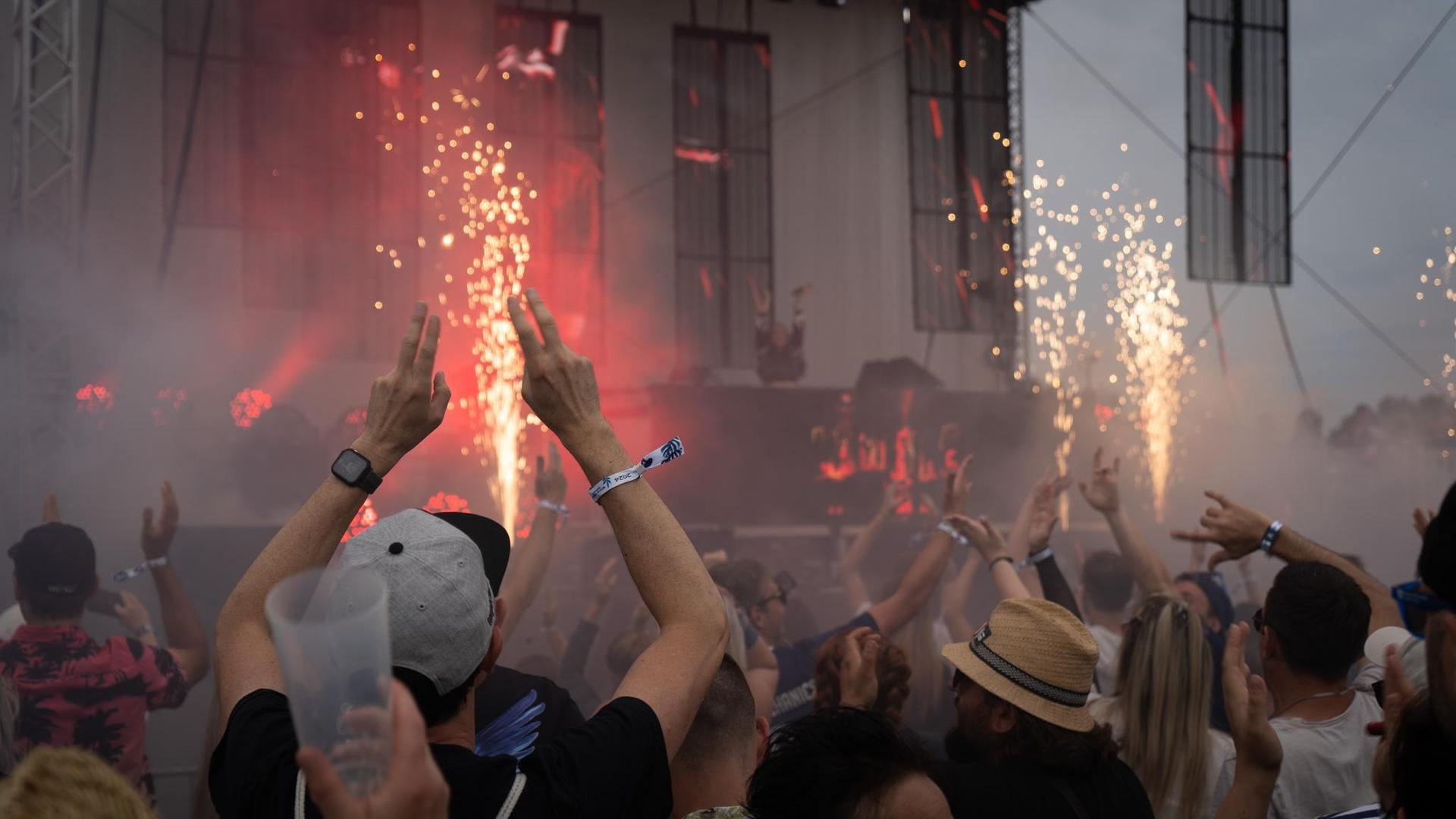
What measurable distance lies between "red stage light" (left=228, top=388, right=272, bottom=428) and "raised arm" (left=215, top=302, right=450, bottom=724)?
10090 mm

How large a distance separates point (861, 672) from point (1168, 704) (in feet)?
1.95

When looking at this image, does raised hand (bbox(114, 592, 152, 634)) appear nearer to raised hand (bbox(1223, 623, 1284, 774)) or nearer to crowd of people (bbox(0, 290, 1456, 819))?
crowd of people (bbox(0, 290, 1456, 819))

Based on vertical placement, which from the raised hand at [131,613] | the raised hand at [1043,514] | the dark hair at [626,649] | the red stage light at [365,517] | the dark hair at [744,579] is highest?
the raised hand at [1043,514]

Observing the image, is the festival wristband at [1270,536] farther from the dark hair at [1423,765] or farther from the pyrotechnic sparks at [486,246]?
the pyrotechnic sparks at [486,246]

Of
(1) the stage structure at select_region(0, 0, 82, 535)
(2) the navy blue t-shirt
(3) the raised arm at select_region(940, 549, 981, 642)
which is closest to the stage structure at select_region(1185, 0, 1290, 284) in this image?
(3) the raised arm at select_region(940, 549, 981, 642)

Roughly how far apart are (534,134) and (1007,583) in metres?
10.6

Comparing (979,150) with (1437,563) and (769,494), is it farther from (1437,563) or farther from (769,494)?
(1437,563)

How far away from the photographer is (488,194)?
12320 millimetres

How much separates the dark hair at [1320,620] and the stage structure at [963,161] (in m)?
12.1

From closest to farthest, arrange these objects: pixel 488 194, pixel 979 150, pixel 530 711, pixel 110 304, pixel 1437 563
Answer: pixel 1437 563 < pixel 530 711 < pixel 110 304 < pixel 488 194 < pixel 979 150

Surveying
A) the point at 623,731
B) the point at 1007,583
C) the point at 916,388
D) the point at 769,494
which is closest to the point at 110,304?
the point at 769,494

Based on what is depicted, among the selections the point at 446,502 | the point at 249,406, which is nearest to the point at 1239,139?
the point at 446,502

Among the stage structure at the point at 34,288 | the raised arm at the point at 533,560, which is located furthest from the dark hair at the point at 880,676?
the stage structure at the point at 34,288

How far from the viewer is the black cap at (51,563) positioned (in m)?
2.88
